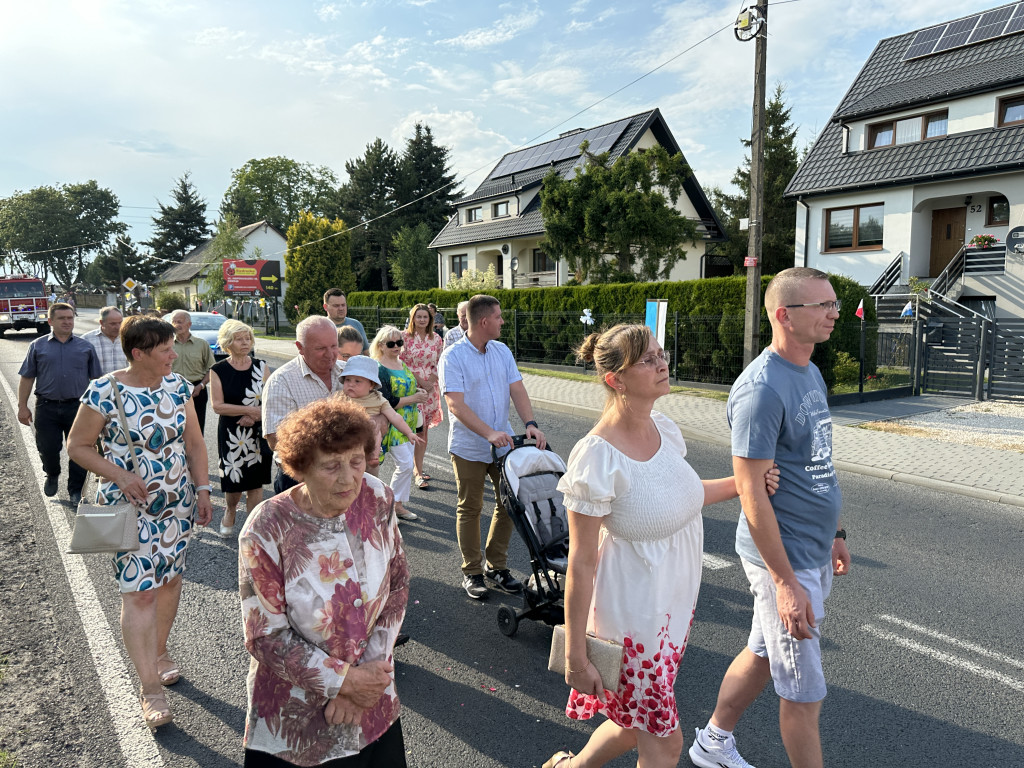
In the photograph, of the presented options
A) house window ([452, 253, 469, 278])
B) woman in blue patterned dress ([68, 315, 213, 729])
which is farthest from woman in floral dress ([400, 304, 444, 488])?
house window ([452, 253, 469, 278])

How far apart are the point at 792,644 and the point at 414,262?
154 ft

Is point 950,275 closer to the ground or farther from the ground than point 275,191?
closer to the ground

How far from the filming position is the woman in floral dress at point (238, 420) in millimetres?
5539

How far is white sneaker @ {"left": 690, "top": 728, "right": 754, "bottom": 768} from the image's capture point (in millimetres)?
2793

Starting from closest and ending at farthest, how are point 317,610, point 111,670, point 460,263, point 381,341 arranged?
1. point 317,610
2. point 111,670
3. point 381,341
4. point 460,263

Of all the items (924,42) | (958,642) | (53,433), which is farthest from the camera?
(924,42)

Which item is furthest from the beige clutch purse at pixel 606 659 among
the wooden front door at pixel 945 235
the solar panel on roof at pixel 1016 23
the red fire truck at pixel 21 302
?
the red fire truck at pixel 21 302

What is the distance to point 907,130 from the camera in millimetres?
23391

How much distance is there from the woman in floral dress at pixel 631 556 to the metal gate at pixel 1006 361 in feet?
44.2

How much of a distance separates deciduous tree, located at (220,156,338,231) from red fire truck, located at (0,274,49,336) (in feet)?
131

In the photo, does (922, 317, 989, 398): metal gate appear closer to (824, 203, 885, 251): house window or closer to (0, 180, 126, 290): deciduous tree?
(824, 203, 885, 251): house window

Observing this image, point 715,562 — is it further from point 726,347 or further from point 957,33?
point 957,33

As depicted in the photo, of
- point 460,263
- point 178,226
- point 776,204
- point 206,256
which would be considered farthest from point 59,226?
point 776,204

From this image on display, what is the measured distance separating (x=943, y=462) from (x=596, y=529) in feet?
26.3
